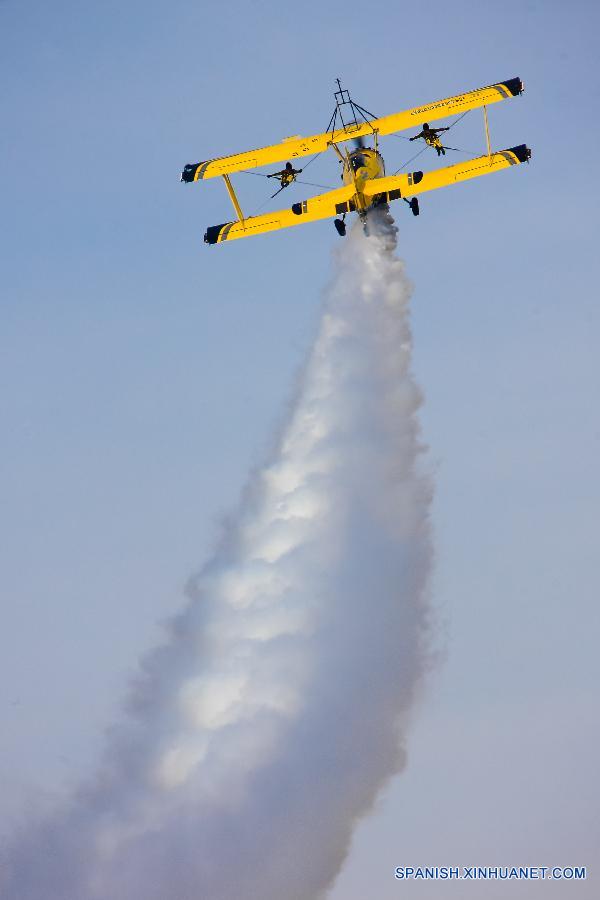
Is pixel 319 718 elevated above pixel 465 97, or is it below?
below

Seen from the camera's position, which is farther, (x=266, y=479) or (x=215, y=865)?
(x=266, y=479)

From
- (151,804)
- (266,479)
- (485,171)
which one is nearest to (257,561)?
(266,479)

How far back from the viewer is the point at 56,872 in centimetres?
10375

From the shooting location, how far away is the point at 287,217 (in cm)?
10800

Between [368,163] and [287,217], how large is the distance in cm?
419

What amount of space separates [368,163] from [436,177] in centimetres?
295

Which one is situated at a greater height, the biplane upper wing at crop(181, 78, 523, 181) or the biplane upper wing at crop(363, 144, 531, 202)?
the biplane upper wing at crop(181, 78, 523, 181)

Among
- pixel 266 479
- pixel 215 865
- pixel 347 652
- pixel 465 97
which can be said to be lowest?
pixel 215 865

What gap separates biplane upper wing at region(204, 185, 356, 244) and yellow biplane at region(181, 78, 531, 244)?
0.04m

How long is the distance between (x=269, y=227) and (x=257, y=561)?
1332cm

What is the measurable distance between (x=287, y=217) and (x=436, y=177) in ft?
22.0

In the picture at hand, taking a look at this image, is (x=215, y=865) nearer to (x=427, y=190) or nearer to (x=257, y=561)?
(x=257, y=561)

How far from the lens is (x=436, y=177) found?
104812mm

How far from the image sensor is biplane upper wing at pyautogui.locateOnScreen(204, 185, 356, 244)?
10538 centimetres
